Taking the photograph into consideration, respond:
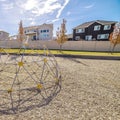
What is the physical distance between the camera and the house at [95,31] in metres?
36.7

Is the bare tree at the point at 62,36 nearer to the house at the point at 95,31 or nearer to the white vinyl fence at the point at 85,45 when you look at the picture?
the white vinyl fence at the point at 85,45

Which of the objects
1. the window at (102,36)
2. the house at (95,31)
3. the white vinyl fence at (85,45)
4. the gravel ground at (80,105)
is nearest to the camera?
the gravel ground at (80,105)

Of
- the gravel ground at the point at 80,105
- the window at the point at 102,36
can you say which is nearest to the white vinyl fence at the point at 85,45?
the window at the point at 102,36

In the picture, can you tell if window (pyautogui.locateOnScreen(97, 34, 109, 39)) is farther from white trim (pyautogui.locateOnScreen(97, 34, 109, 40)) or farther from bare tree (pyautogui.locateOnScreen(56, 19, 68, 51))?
bare tree (pyautogui.locateOnScreen(56, 19, 68, 51))

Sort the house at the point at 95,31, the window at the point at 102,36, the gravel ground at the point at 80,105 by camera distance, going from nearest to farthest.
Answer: the gravel ground at the point at 80,105 → the house at the point at 95,31 → the window at the point at 102,36

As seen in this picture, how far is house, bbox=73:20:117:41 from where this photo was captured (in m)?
36.7

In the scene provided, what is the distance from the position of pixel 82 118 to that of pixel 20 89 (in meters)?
2.88

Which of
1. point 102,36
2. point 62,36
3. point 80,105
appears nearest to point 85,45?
point 62,36

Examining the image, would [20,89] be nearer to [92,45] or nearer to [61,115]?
[61,115]

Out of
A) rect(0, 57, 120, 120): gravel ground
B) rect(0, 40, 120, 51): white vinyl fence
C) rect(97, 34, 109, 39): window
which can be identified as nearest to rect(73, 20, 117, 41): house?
rect(97, 34, 109, 39): window

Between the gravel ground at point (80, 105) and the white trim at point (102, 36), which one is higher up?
the white trim at point (102, 36)

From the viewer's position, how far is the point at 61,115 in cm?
381

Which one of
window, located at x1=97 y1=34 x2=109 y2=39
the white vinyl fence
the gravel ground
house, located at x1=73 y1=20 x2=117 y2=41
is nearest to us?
the gravel ground

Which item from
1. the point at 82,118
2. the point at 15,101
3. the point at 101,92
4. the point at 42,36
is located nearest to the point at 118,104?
the point at 101,92
